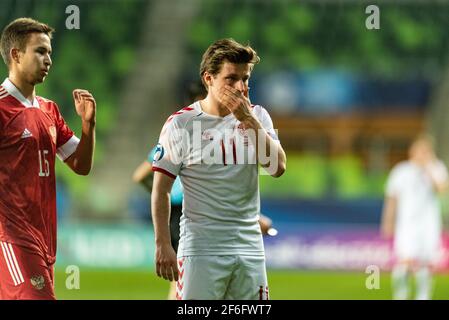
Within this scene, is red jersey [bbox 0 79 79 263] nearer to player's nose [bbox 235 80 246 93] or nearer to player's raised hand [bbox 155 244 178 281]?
player's raised hand [bbox 155 244 178 281]

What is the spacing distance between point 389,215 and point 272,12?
1239cm

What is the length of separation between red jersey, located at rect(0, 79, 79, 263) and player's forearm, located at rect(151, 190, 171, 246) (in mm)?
564

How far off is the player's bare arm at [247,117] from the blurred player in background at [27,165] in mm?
759

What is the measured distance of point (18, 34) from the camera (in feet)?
15.2

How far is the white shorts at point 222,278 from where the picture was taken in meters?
4.41

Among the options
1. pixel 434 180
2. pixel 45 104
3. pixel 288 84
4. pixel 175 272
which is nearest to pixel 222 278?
pixel 175 272

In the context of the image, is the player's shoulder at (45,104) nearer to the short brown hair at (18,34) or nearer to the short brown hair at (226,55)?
the short brown hair at (18,34)

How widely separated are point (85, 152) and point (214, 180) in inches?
31.5

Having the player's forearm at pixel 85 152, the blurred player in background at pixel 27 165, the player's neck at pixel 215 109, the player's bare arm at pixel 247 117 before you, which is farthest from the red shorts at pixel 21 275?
the player's bare arm at pixel 247 117

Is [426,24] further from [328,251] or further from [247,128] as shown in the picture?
[247,128]

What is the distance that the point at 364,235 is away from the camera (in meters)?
15.4

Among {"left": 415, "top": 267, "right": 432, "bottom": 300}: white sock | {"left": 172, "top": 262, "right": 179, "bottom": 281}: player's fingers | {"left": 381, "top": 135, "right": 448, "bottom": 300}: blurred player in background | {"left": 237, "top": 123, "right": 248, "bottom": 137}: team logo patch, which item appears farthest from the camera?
{"left": 381, "top": 135, "right": 448, "bottom": 300}: blurred player in background

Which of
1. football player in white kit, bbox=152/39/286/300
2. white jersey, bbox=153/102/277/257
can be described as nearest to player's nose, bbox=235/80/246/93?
football player in white kit, bbox=152/39/286/300

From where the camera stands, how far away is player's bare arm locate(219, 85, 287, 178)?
4.27 metres
